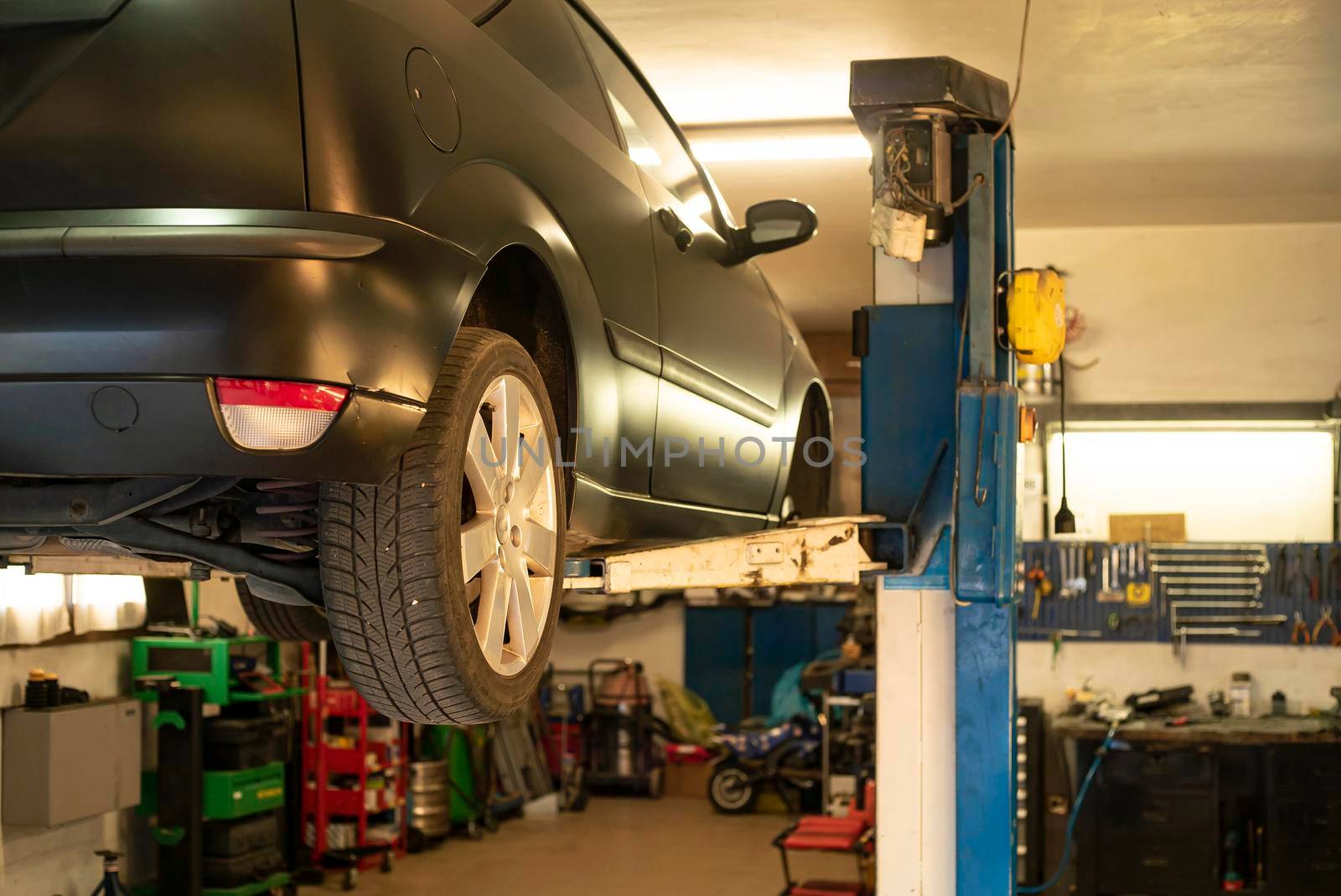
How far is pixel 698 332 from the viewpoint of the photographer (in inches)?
110

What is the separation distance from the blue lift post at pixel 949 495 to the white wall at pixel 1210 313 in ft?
12.5

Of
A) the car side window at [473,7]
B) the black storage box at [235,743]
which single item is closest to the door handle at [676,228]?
the car side window at [473,7]

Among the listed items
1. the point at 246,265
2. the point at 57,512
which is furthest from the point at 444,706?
the point at 246,265

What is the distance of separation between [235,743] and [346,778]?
4.08 ft

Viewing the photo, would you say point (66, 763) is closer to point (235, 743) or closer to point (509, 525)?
point (235, 743)

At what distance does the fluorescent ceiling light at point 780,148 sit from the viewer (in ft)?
18.8

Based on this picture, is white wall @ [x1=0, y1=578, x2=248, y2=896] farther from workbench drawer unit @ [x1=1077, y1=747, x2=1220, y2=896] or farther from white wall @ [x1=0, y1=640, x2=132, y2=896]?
workbench drawer unit @ [x1=1077, y1=747, x2=1220, y2=896]

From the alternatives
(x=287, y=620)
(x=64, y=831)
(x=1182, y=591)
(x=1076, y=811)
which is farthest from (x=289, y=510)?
(x=1182, y=591)

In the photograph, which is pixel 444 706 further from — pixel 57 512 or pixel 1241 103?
pixel 1241 103

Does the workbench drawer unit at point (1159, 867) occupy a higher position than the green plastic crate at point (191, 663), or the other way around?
the green plastic crate at point (191, 663)

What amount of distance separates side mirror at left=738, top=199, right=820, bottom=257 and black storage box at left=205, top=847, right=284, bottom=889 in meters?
4.76

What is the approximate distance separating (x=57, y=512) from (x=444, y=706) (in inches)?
21.5

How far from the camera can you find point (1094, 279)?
695 cm

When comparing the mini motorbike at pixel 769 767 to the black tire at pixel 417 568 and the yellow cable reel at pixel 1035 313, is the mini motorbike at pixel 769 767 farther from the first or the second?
the black tire at pixel 417 568
